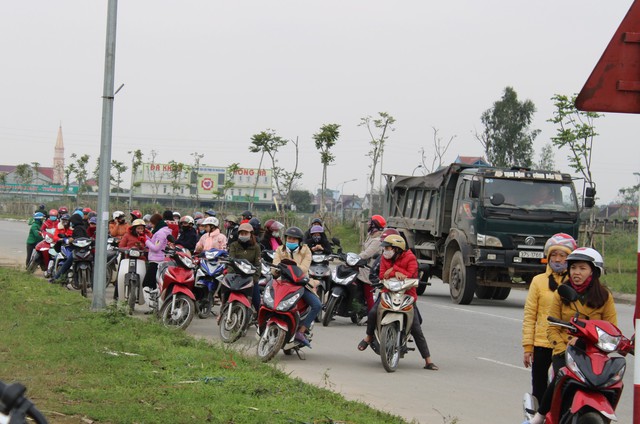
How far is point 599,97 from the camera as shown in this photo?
4.41 m

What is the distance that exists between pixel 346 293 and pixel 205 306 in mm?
2202

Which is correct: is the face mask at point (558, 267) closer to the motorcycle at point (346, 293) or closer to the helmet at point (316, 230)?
the motorcycle at point (346, 293)

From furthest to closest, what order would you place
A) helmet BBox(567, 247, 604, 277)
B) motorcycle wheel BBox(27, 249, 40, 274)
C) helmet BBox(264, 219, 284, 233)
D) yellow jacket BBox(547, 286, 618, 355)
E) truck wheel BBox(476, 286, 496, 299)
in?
truck wheel BBox(476, 286, 496, 299), motorcycle wheel BBox(27, 249, 40, 274), helmet BBox(264, 219, 284, 233), yellow jacket BBox(547, 286, 618, 355), helmet BBox(567, 247, 604, 277)

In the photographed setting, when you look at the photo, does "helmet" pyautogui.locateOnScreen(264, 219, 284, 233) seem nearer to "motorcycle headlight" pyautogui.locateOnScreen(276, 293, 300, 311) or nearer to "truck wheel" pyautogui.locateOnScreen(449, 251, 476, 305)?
"motorcycle headlight" pyautogui.locateOnScreen(276, 293, 300, 311)

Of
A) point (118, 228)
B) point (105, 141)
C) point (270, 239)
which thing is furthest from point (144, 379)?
point (118, 228)

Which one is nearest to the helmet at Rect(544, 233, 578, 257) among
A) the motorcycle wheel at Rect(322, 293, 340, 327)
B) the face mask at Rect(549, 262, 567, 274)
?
the face mask at Rect(549, 262, 567, 274)

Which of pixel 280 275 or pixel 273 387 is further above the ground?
pixel 280 275

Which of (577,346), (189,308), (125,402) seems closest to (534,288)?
(577,346)

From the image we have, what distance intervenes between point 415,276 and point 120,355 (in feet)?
11.1

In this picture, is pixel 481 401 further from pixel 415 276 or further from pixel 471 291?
pixel 471 291

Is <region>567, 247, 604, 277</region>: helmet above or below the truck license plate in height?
above

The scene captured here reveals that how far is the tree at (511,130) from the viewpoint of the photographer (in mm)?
47812

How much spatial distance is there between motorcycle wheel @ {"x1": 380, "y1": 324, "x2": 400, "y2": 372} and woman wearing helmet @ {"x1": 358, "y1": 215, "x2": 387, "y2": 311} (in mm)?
4012

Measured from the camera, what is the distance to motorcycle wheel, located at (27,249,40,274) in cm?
2009
